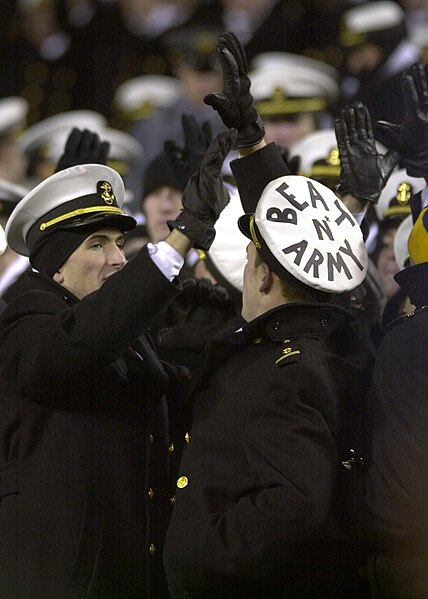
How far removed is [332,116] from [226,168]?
7.10ft

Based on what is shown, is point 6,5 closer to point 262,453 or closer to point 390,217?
point 390,217

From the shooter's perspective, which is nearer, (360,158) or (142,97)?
(360,158)

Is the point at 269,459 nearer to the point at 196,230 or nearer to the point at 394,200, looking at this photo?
the point at 196,230

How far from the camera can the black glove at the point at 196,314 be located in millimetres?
4121

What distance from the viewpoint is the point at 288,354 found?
316 centimetres

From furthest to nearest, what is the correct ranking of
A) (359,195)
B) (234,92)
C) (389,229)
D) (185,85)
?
1. (185,85)
2. (389,229)
3. (359,195)
4. (234,92)

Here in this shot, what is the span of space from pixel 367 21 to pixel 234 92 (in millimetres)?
5771

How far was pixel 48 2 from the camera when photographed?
462 inches

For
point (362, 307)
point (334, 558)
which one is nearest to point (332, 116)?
point (362, 307)

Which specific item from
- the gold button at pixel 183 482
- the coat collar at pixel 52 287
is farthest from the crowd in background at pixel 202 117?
the gold button at pixel 183 482

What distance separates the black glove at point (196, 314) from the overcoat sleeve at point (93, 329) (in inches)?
29.7

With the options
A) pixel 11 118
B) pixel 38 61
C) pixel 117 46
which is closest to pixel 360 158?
pixel 11 118

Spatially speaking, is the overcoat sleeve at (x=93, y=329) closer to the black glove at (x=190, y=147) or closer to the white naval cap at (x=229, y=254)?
the white naval cap at (x=229, y=254)

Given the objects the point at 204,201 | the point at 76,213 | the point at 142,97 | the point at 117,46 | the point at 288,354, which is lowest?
the point at 142,97
